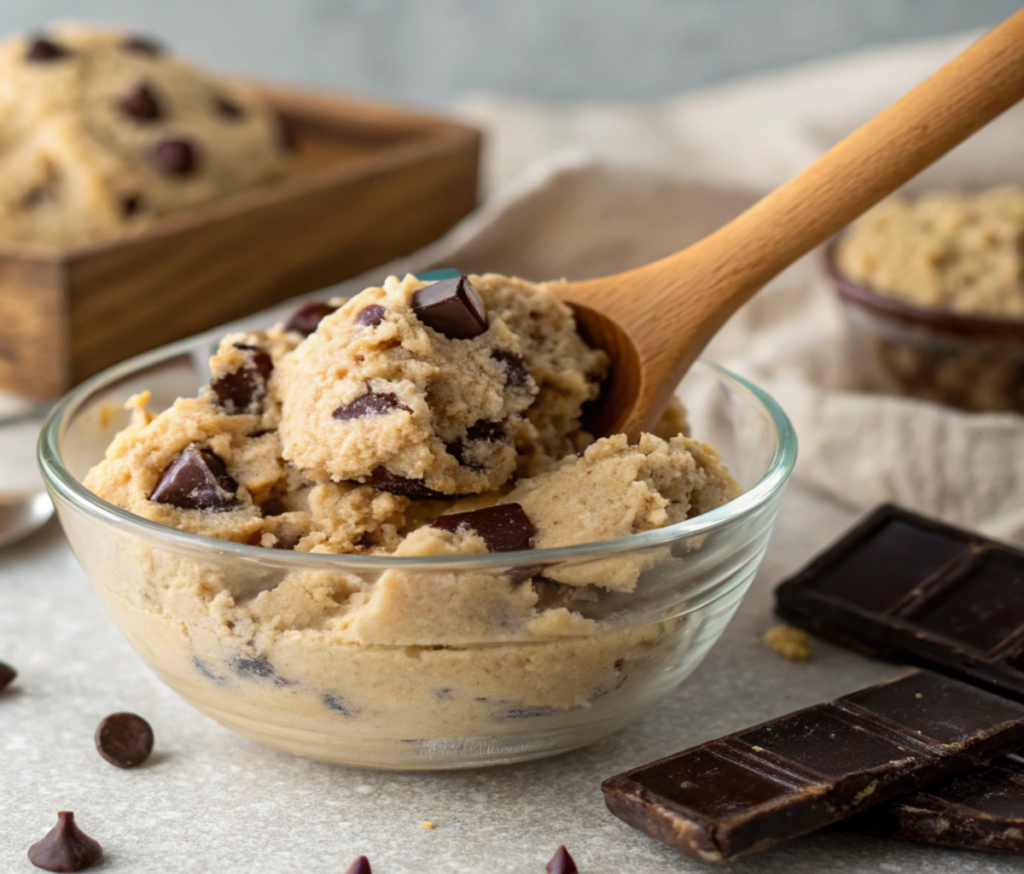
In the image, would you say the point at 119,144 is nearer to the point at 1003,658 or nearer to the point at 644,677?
the point at 644,677

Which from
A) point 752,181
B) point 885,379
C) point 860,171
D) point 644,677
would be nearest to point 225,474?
point 644,677

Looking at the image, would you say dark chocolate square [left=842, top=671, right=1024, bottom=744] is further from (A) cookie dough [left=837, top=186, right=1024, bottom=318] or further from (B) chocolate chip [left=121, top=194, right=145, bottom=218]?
(B) chocolate chip [left=121, top=194, right=145, bottom=218]

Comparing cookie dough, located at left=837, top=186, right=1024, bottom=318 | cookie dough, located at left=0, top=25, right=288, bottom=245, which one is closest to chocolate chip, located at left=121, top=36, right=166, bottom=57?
cookie dough, located at left=0, top=25, right=288, bottom=245

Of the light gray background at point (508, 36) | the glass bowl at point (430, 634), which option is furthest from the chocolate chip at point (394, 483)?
the light gray background at point (508, 36)

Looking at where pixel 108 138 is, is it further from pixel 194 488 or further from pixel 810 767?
pixel 810 767

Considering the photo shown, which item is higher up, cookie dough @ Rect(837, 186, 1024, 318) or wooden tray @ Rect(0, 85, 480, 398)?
cookie dough @ Rect(837, 186, 1024, 318)

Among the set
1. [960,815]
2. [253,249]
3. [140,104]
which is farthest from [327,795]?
[140,104]
